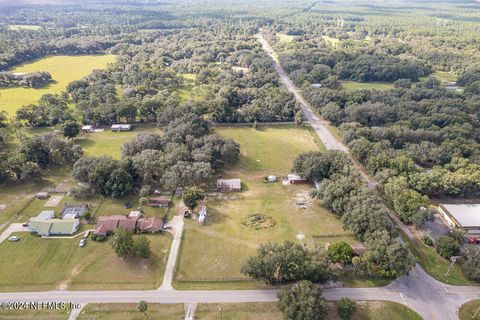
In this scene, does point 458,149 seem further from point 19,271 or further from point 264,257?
point 19,271

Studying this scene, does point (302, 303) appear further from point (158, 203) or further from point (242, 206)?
point (158, 203)

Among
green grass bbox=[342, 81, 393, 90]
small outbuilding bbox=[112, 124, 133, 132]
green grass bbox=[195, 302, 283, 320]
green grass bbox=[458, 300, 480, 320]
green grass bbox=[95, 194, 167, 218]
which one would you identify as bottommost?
green grass bbox=[458, 300, 480, 320]

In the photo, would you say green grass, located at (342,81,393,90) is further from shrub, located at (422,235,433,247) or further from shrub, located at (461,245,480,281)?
shrub, located at (461,245,480,281)

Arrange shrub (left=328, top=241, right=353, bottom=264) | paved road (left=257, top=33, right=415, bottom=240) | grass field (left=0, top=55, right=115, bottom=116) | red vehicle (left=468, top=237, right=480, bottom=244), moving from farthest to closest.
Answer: grass field (left=0, top=55, right=115, bottom=116) < paved road (left=257, top=33, right=415, bottom=240) < red vehicle (left=468, top=237, right=480, bottom=244) < shrub (left=328, top=241, right=353, bottom=264)

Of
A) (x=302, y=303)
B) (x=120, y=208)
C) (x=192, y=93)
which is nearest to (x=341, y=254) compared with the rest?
(x=302, y=303)

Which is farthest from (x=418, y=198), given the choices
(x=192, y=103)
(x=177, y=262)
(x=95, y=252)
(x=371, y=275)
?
(x=192, y=103)

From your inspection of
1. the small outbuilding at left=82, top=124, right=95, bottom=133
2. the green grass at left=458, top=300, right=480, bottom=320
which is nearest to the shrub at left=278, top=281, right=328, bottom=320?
the green grass at left=458, top=300, right=480, bottom=320
